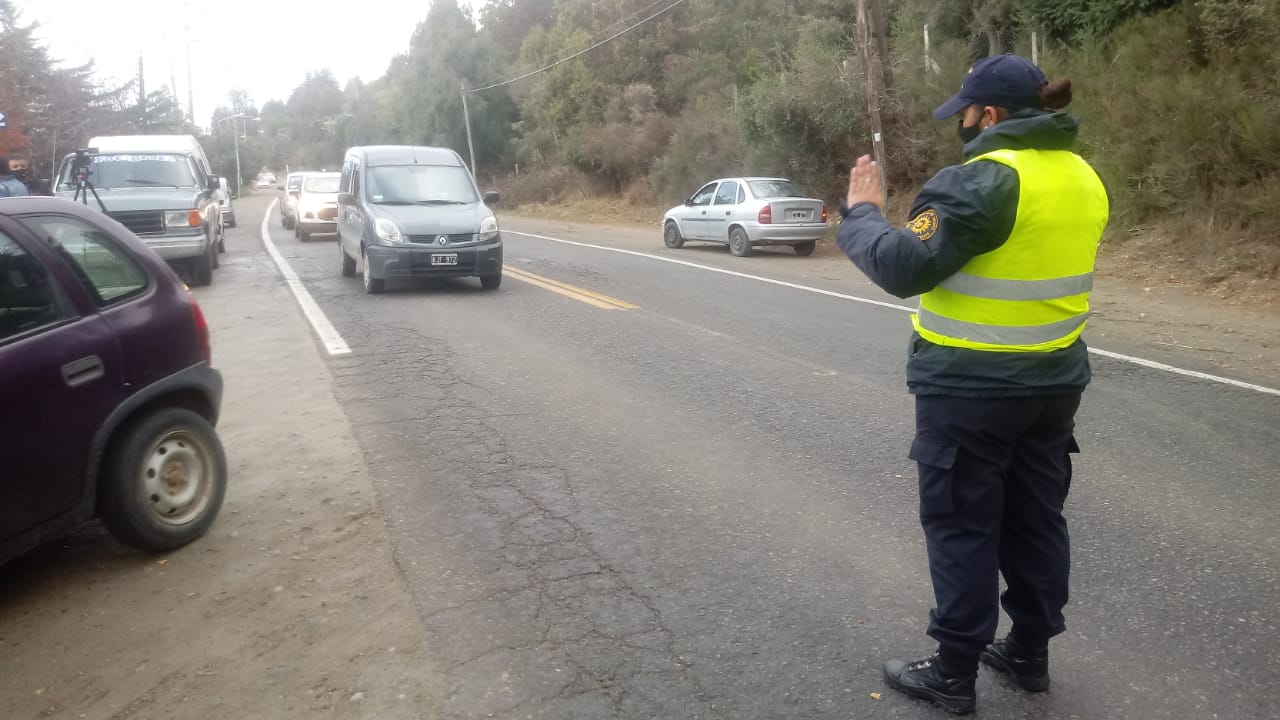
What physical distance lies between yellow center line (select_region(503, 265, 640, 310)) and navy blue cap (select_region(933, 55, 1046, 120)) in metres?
8.81

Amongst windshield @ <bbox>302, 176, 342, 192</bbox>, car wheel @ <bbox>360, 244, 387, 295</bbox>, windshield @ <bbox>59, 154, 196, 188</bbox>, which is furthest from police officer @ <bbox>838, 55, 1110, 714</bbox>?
windshield @ <bbox>302, 176, 342, 192</bbox>

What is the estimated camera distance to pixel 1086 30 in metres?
18.8

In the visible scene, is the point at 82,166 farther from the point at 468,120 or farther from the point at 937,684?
the point at 468,120

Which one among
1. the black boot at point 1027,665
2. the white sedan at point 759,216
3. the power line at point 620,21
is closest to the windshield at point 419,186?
the white sedan at point 759,216

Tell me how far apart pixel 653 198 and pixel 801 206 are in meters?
18.2

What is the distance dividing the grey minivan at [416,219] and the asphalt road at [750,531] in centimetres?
379

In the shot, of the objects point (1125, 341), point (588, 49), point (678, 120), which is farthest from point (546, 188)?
point (1125, 341)

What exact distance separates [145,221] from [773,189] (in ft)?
35.2

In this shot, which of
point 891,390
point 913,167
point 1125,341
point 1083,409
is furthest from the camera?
point 913,167

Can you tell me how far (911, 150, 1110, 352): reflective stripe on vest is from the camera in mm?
2988

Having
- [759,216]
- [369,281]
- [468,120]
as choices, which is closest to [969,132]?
[369,281]

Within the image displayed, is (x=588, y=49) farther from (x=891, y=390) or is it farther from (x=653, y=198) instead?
(x=891, y=390)

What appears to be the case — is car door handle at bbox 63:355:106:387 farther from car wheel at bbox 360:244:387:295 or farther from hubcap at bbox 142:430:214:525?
car wheel at bbox 360:244:387:295

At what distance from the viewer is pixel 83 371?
4.37 m
